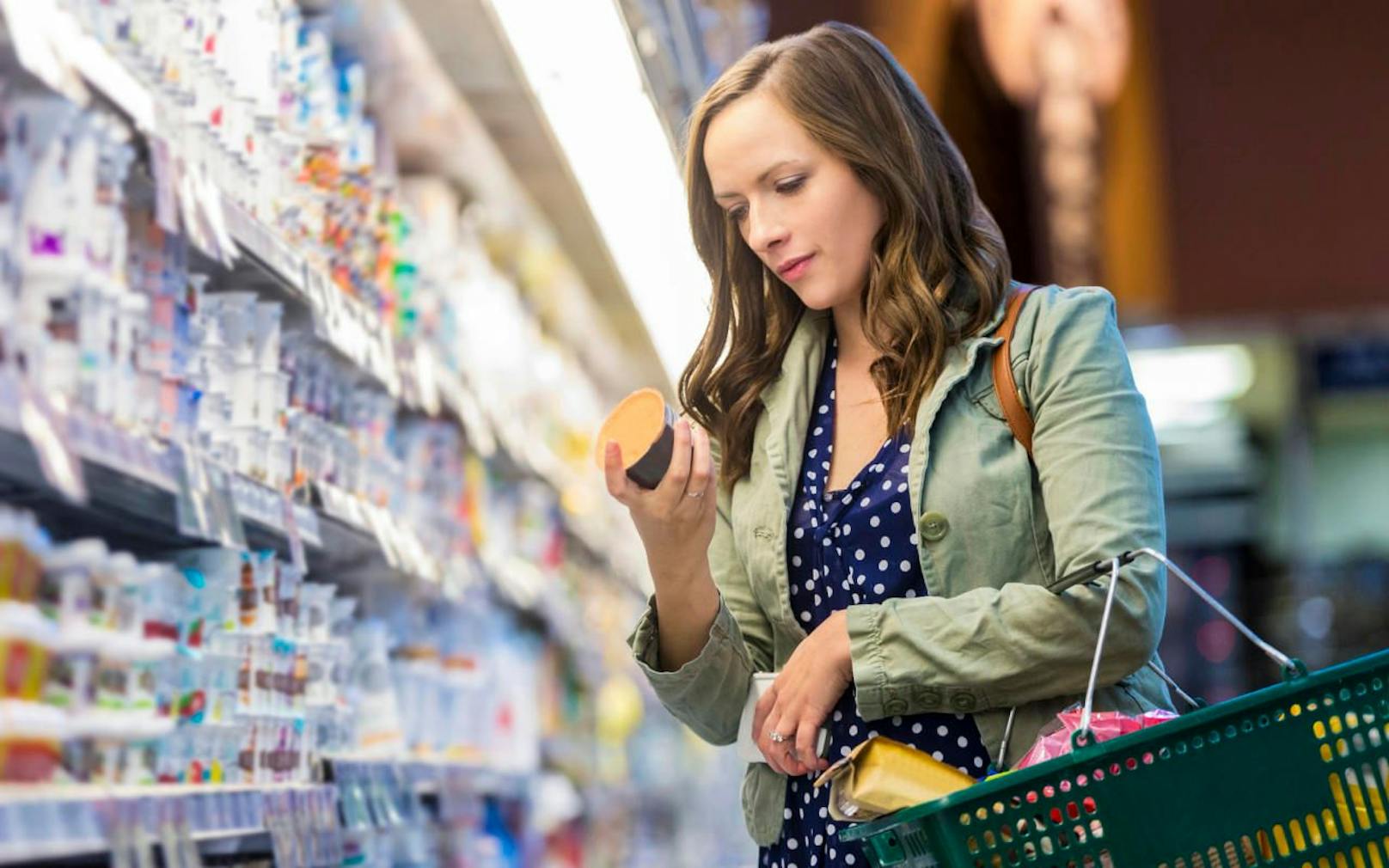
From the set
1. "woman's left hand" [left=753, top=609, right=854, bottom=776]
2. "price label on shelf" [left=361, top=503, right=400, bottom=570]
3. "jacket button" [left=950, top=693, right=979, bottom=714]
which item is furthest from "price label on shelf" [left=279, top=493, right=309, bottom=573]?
"jacket button" [left=950, top=693, right=979, bottom=714]

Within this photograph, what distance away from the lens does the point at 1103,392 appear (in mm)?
1551

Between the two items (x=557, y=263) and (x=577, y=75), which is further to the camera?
(x=557, y=263)

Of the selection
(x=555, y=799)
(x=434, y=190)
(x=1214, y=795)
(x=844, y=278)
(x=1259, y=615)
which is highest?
(x=434, y=190)

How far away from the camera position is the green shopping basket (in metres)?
1.23

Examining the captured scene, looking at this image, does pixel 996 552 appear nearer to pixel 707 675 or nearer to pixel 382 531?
pixel 707 675

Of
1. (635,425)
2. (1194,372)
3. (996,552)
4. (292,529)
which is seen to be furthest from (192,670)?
(1194,372)

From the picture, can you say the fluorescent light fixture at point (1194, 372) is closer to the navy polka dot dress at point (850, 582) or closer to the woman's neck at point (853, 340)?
the woman's neck at point (853, 340)

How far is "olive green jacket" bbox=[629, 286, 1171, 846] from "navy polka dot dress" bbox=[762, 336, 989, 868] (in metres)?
0.02

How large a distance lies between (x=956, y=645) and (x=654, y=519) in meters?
0.30

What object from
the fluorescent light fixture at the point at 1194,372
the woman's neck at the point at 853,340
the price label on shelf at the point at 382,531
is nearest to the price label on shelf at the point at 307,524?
the price label on shelf at the point at 382,531

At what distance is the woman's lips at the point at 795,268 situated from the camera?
5.67 feet

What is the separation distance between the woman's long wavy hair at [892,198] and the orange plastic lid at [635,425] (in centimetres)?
26

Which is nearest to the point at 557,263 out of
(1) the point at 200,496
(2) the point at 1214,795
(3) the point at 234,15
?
(3) the point at 234,15

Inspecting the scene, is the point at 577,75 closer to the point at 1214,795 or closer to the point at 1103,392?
the point at 1103,392
